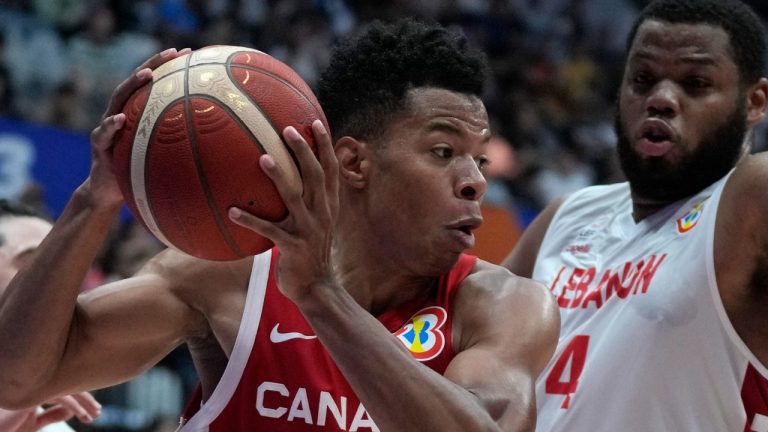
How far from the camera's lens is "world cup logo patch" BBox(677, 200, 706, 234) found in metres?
3.97

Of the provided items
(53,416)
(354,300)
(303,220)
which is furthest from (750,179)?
(53,416)

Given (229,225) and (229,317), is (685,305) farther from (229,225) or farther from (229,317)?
(229,225)

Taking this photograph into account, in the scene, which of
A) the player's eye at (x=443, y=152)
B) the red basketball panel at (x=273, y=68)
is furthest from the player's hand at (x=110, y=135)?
the player's eye at (x=443, y=152)

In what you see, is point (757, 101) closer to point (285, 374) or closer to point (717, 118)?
point (717, 118)

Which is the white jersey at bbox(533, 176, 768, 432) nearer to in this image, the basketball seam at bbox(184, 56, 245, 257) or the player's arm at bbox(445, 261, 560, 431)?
the player's arm at bbox(445, 261, 560, 431)

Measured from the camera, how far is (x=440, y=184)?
9.78 feet

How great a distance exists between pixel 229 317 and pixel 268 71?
0.70m

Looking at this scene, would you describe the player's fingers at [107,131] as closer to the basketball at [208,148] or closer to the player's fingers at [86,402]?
the basketball at [208,148]

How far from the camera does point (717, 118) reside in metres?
4.02

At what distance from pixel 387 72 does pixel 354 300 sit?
757mm

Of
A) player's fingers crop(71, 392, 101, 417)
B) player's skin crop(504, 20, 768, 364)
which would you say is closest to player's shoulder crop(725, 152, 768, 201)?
player's skin crop(504, 20, 768, 364)

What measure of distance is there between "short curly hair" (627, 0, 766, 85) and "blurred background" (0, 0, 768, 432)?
3840 mm

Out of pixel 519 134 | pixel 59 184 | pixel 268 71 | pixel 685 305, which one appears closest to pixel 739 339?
pixel 685 305

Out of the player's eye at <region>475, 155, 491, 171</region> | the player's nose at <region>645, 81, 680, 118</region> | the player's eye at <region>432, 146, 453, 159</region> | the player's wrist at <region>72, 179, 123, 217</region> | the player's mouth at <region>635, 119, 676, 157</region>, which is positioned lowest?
the player's mouth at <region>635, 119, 676, 157</region>
